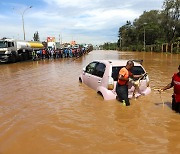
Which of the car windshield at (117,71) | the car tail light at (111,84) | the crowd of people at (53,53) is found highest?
the crowd of people at (53,53)

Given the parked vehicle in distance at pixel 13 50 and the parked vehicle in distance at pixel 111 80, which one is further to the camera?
the parked vehicle in distance at pixel 13 50

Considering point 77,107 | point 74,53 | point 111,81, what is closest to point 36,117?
point 77,107

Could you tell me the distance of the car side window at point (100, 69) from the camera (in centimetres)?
817

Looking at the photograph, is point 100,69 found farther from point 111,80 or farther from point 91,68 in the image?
point 91,68

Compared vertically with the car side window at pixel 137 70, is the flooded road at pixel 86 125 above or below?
below

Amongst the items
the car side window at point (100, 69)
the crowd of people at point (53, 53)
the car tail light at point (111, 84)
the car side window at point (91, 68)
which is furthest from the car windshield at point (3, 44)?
the car tail light at point (111, 84)

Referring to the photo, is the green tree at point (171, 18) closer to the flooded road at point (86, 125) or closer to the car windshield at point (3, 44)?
the car windshield at point (3, 44)

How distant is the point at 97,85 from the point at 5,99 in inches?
128

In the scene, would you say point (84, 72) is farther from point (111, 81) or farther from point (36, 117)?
point (36, 117)

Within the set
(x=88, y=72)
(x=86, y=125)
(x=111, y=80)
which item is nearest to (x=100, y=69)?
(x=111, y=80)

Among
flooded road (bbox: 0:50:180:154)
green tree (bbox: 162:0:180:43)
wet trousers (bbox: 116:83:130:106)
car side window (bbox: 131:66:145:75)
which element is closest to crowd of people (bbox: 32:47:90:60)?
flooded road (bbox: 0:50:180:154)

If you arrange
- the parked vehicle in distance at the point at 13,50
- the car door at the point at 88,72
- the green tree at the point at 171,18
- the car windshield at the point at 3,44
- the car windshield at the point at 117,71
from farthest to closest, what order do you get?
the green tree at the point at 171,18, the car windshield at the point at 3,44, the parked vehicle in distance at the point at 13,50, the car door at the point at 88,72, the car windshield at the point at 117,71

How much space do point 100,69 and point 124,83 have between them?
150 cm

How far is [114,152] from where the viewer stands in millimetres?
4648
